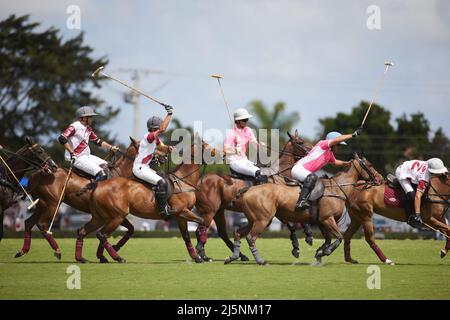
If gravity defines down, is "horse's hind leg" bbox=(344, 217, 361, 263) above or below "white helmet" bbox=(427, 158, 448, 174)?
below

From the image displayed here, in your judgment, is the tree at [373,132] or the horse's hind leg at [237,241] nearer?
the horse's hind leg at [237,241]

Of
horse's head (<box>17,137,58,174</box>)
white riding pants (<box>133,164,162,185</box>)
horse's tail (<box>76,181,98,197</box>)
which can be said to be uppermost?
horse's head (<box>17,137,58,174</box>)

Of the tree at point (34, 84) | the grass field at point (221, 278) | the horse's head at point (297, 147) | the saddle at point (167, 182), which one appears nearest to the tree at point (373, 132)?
the tree at point (34, 84)

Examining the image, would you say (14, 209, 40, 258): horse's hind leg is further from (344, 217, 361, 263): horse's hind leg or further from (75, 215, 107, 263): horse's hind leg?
(344, 217, 361, 263): horse's hind leg

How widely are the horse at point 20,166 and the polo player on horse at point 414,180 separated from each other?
6.76 m

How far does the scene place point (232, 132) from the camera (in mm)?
17500

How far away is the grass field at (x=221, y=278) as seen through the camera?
39.3ft

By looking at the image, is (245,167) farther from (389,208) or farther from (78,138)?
(78,138)

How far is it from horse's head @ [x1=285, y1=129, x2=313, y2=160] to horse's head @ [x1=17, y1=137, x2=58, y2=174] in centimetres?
473

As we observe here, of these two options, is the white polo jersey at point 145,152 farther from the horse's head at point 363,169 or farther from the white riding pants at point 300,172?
the horse's head at point 363,169

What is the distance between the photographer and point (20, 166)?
18.1 meters

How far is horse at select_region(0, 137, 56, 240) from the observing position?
1744 cm

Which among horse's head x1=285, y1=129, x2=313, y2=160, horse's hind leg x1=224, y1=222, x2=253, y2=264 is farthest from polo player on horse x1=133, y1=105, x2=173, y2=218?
horse's head x1=285, y1=129, x2=313, y2=160
